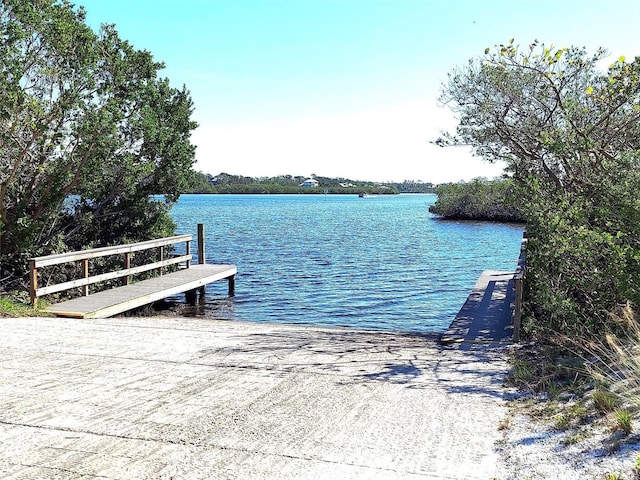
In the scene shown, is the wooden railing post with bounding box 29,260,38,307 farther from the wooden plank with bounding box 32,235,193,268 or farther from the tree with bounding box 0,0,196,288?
the tree with bounding box 0,0,196,288

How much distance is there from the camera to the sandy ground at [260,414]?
3818mm

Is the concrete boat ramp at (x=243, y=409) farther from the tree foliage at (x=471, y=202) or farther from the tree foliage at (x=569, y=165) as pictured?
the tree foliage at (x=471, y=202)

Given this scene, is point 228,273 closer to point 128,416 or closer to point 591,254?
point 591,254

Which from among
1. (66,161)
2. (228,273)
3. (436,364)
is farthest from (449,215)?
(436,364)

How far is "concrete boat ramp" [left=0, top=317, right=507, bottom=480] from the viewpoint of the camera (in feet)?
12.7

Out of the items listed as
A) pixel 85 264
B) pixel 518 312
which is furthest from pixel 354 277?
pixel 518 312

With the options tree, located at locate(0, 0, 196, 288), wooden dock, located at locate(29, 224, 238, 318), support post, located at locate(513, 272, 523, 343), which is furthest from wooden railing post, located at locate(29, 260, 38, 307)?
support post, located at locate(513, 272, 523, 343)

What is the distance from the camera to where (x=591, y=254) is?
7484 mm

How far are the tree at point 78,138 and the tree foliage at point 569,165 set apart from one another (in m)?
7.14

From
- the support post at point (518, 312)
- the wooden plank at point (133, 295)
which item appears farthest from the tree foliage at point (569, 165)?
the wooden plank at point (133, 295)

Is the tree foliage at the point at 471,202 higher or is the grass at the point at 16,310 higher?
the tree foliage at the point at 471,202

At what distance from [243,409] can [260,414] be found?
0.62 feet

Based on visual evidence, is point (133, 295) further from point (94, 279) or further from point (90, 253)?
point (90, 253)

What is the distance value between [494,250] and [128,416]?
28.7m
